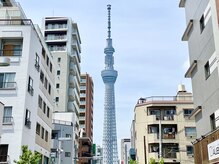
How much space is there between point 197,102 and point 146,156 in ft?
88.4

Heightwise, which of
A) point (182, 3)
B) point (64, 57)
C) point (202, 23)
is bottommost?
point (202, 23)

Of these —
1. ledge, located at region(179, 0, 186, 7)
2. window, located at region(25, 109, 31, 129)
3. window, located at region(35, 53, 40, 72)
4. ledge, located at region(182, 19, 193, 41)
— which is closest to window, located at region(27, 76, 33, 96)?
window, located at region(25, 109, 31, 129)

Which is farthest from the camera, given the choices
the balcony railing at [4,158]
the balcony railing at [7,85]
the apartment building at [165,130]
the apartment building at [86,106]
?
the apartment building at [86,106]

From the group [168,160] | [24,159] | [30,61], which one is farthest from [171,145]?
[24,159]

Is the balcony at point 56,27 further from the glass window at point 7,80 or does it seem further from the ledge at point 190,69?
the ledge at point 190,69

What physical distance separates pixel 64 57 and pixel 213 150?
6163cm

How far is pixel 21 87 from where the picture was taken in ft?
103

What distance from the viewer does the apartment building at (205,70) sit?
18156 mm

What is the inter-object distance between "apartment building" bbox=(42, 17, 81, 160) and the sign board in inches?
2113

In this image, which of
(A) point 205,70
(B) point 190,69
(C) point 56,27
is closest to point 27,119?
(B) point 190,69

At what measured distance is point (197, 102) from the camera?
2288 centimetres

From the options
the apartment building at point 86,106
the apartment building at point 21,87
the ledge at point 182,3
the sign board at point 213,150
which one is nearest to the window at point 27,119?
the apartment building at point 21,87

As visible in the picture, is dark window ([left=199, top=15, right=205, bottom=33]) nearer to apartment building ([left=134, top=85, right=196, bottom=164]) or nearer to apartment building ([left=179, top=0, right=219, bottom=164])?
apartment building ([left=179, top=0, right=219, bottom=164])

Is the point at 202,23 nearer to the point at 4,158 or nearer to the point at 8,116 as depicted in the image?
the point at 8,116
